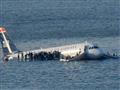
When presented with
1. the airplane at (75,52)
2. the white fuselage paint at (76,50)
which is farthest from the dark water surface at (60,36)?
the white fuselage paint at (76,50)

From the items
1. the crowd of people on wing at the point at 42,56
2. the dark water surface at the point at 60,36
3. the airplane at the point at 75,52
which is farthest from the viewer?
the crowd of people on wing at the point at 42,56

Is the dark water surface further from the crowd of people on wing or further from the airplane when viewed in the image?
the crowd of people on wing

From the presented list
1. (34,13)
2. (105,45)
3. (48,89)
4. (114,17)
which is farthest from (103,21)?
(48,89)

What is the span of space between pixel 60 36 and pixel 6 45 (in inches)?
440

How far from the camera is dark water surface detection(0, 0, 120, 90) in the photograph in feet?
269

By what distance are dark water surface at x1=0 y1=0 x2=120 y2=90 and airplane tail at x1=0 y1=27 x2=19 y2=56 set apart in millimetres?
1699

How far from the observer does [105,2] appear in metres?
168

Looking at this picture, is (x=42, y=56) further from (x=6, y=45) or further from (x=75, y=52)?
(x=6, y=45)

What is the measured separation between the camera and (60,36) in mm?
112938

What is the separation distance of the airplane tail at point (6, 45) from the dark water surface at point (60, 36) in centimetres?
170

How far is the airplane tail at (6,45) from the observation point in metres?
102

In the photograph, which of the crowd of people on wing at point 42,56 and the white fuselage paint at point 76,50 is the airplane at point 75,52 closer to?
the white fuselage paint at point 76,50

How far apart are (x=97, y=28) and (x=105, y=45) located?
1752 cm

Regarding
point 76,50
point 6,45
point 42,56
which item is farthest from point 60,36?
point 42,56
